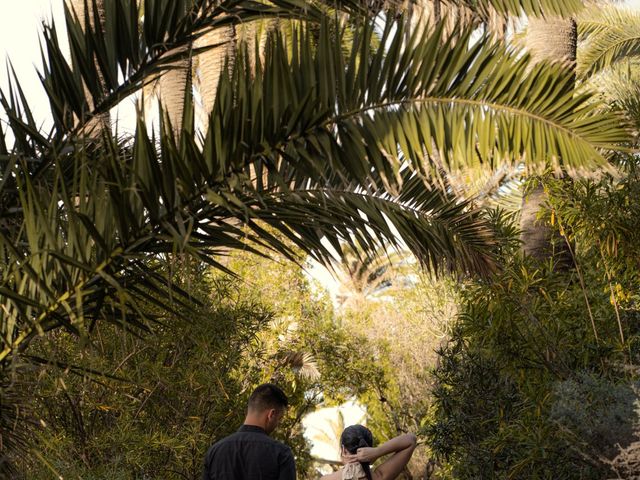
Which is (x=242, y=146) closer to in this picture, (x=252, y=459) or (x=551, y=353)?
(x=252, y=459)

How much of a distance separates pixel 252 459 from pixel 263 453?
0.23 ft

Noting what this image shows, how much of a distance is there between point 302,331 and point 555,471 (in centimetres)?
1184

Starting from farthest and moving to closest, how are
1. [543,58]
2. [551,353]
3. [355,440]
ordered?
[543,58] < [551,353] < [355,440]

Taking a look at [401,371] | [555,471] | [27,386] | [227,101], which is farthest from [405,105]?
[401,371]

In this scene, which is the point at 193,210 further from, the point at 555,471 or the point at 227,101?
the point at 555,471

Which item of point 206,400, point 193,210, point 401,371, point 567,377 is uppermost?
point 193,210

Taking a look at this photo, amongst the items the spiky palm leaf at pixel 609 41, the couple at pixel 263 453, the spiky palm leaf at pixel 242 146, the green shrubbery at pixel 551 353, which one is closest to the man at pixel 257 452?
the couple at pixel 263 453

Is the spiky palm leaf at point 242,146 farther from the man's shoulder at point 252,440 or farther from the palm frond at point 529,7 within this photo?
the palm frond at point 529,7

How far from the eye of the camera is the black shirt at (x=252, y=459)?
192 inches

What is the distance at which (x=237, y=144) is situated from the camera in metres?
3.83

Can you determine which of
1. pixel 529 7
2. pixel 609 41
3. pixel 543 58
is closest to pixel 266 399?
pixel 529 7

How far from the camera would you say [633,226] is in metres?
7.52

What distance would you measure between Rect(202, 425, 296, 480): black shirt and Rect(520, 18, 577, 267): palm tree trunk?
210 inches

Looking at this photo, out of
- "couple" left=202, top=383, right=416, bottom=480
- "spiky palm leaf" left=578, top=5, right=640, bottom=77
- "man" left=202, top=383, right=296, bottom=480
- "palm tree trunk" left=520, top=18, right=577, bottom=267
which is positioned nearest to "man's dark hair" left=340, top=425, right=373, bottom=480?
"couple" left=202, top=383, right=416, bottom=480
